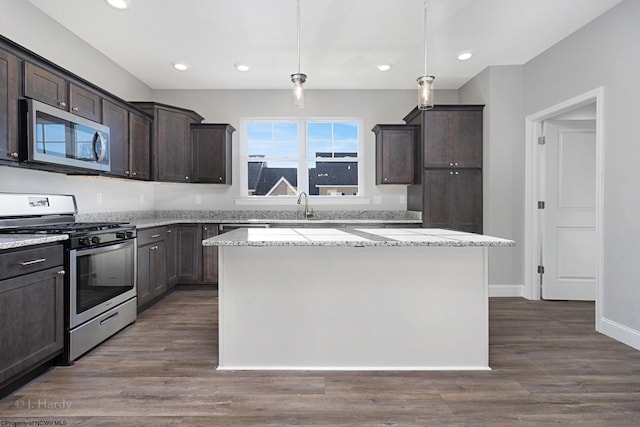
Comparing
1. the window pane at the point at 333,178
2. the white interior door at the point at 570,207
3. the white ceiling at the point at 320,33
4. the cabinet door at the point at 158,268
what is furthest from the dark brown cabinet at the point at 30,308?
the white interior door at the point at 570,207

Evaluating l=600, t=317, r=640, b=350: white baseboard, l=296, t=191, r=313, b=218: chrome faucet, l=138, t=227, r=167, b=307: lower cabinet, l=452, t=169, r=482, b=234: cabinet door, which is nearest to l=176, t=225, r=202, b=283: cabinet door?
l=138, t=227, r=167, b=307: lower cabinet

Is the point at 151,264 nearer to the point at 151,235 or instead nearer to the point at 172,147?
the point at 151,235

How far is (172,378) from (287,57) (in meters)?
3.25

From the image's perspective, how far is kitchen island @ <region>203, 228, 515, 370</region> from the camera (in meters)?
2.38

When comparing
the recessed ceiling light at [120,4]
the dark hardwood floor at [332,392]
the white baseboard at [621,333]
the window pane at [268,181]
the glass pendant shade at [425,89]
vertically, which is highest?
the recessed ceiling light at [120,4]

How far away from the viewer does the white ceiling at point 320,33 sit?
2.98 m

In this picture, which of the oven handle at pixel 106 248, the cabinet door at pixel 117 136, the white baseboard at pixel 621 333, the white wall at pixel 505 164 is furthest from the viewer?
the white wall at pixel 505 164

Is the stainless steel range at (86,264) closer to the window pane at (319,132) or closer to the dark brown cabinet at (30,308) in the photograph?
the dark brown cabinet at (30,308)

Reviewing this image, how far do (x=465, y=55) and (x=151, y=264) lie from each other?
3.97 m

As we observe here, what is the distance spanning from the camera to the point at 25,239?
6.84ft

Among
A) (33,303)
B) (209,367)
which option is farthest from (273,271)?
(33,303)

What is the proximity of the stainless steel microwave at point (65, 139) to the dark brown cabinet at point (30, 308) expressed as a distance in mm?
702

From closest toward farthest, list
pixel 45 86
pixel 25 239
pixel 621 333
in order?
pixel 25 239
pixel 45 86
pixel 621 333

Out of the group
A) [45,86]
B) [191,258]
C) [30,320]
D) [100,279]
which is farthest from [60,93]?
[191,258]
